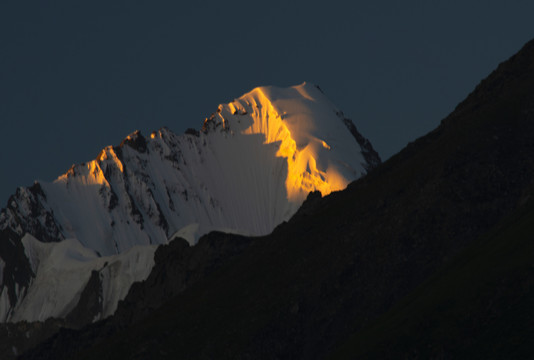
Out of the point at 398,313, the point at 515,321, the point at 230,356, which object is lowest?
the point at 515,321

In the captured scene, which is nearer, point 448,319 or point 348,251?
point 448,319

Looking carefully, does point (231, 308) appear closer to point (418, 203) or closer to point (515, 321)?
point (418, 203)

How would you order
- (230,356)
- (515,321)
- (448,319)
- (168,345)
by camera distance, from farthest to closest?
1. (168,345)
2. (230,356)
3. (448,319)
4. (515,321)

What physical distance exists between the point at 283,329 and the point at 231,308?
15.1 metres

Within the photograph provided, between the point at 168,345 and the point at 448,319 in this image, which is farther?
the point at 168,345

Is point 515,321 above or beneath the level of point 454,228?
beneath

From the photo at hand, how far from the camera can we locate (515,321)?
135 m

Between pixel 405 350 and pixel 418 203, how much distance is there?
57615mm

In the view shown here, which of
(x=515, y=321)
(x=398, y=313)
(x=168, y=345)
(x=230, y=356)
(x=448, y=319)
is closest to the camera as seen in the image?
(x=515, y=321)

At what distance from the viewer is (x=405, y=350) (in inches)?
5630

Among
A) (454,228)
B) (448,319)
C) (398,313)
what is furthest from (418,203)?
(448,319)

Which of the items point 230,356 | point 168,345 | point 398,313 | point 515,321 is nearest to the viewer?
point 515,321

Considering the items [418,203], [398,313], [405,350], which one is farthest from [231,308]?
[405,350]

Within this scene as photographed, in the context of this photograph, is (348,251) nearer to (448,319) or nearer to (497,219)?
(497,219)
